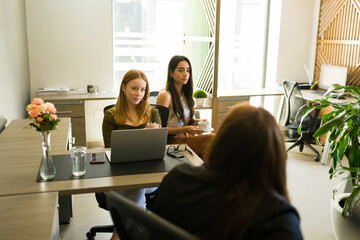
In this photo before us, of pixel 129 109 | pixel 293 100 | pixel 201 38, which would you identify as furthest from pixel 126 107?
pixel 293 100

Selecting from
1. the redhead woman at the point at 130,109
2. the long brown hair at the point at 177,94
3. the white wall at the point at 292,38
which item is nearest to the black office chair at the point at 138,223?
the redhead woman at the point at 130,109

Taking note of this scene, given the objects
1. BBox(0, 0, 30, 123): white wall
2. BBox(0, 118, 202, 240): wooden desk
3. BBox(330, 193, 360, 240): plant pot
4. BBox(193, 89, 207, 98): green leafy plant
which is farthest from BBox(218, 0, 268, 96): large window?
BBox(0, 118, 202, 240): wooden desk

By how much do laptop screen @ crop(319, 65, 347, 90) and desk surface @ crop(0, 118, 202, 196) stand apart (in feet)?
11.0

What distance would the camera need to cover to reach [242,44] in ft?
19.4

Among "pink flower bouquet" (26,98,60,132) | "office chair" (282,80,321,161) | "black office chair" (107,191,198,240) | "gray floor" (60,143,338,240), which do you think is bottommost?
"gray floor" (60,143,338,240)

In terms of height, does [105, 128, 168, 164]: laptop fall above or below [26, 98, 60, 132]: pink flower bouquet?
below

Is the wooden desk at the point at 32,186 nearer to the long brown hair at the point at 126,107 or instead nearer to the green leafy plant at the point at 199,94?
the long brown hair at the point at 126,107

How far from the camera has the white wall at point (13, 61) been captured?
3334 mm

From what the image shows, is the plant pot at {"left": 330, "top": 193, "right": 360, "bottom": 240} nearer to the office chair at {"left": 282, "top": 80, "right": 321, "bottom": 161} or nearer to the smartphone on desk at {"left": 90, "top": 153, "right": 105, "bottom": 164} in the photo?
the smartphone on desk at {"left": 90, "top": 153, "right": 105, "bottom": 164}

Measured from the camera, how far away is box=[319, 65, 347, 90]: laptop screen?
16.5 feet

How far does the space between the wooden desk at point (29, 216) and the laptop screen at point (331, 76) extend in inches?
167

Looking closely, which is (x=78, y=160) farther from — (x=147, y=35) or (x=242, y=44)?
(x=242, y=44)

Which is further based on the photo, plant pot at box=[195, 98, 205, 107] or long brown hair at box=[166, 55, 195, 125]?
plant pot at box=[195, 98, 205, 107]

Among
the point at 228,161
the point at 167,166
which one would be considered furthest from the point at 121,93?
the point at 228,161
